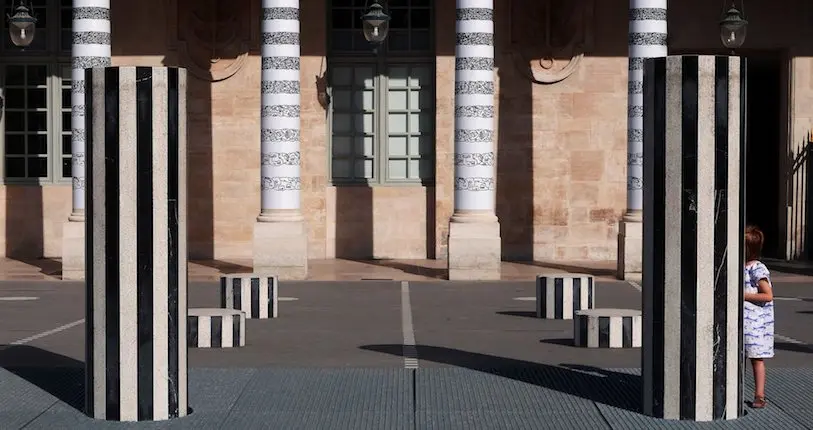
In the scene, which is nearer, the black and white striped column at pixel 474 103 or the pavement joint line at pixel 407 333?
the pavement joint line at pixel 407 333

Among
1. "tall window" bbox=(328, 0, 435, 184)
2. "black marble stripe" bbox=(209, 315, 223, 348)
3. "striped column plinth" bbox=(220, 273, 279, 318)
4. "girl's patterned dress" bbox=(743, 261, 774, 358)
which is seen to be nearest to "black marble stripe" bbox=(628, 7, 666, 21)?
"tall window" bbox=(328, 0, 435, 184)

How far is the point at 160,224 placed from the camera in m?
10.2

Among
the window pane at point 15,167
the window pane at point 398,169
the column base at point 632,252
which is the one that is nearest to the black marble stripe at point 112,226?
the column base at point 632,252

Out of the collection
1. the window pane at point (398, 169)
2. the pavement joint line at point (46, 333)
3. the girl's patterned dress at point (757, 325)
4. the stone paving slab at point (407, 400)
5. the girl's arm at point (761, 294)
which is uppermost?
the window pane at point (398, 169)

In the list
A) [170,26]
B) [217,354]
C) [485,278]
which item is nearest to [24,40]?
[170,26]

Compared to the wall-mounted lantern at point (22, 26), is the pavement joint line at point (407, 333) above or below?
below

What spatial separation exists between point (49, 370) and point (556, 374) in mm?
4240

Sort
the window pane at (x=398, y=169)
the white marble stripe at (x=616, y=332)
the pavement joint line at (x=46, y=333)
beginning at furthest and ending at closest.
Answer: the window pane at (x=398, y=169) < the pavement joint line at (x=46, y=333) < the white marble stripe at (x=616, y=332)

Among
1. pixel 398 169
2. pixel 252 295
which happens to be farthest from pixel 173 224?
pixel 398 169

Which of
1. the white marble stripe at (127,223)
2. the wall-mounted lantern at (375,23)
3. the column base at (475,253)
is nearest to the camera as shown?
the white marble stripe at (127,223)

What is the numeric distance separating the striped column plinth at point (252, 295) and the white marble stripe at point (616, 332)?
14.5 ft

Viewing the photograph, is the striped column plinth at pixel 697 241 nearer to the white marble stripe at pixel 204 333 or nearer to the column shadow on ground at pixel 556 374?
the column shadow on ground at pixel 556 374

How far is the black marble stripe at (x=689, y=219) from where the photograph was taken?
10148 millimetres

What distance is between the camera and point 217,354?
13609 mm
